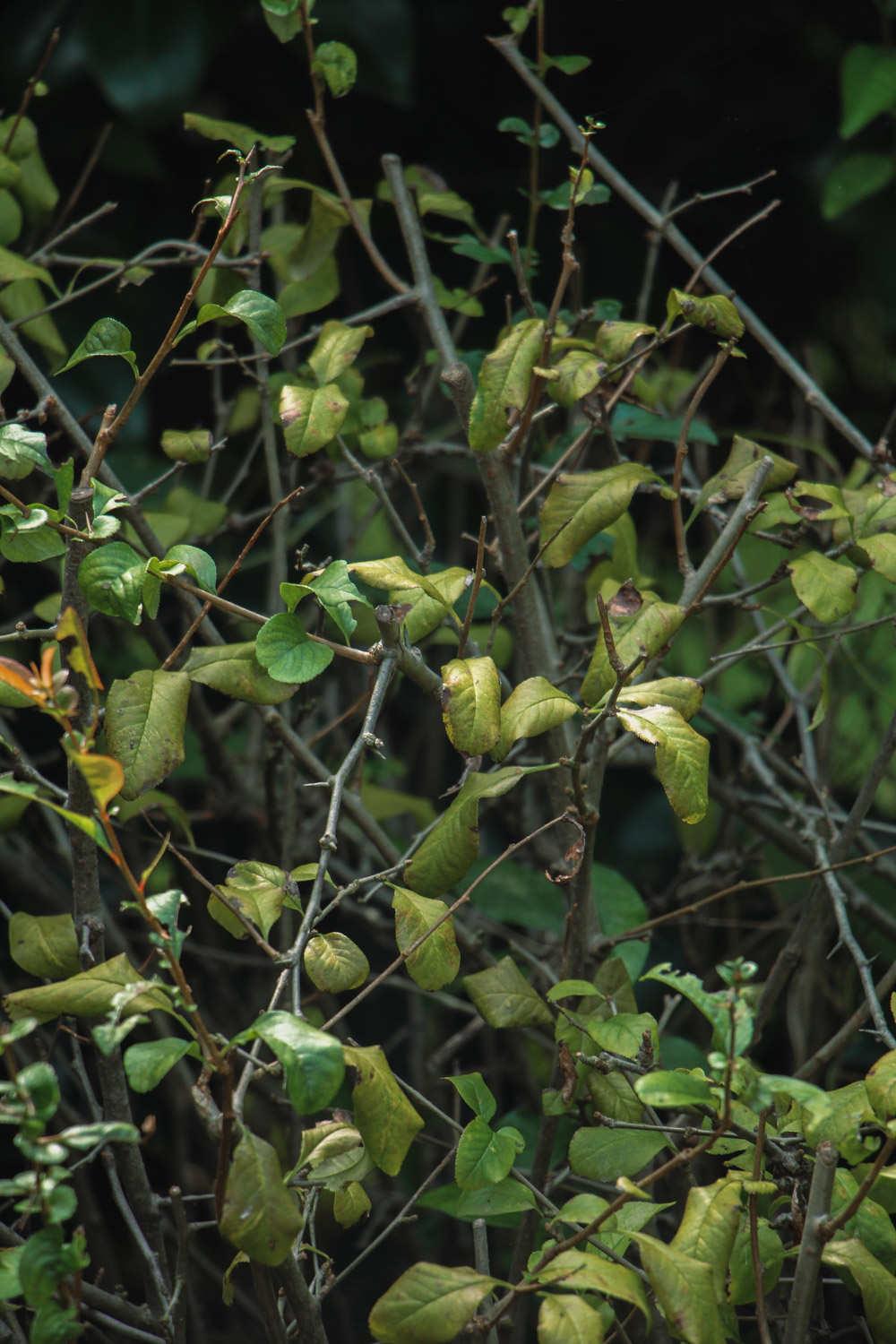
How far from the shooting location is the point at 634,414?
4.60 feet

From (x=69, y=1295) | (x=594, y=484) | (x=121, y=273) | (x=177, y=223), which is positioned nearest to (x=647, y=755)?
(x=594, y=484)

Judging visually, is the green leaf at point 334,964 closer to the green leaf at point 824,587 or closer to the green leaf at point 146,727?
the green leaf at point 146,727

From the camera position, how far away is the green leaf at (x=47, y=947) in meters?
0.92

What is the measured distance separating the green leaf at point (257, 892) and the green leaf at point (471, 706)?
145 millimetres

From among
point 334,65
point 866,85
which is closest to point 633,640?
point 334,65

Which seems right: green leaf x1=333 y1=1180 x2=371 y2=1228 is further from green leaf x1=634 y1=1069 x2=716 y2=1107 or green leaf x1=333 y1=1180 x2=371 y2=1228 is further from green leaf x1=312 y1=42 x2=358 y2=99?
green leaf x1=312 y1=42 x2=358 y2=99

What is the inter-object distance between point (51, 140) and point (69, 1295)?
1.62 m

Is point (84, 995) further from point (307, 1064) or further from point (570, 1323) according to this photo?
point (570, 1323)

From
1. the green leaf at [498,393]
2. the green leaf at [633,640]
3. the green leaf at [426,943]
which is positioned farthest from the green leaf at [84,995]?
the green leaf at [498,393]

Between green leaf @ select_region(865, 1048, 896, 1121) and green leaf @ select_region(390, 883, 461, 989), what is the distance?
0.86 ft

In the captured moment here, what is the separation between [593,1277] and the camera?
0.70 m

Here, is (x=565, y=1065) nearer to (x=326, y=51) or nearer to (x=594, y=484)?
(x=594, y=484)

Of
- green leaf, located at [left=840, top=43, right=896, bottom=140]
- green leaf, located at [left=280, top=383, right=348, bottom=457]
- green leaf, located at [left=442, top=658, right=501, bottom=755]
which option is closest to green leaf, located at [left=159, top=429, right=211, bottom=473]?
green leaf, located at [left=280, top=383, right=348, bottom=457]

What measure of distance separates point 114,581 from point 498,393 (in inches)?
14.4
